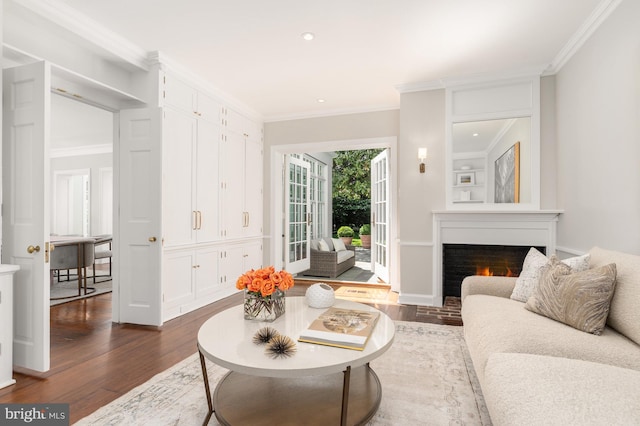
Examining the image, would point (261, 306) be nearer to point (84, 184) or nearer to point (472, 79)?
point (472, 79)

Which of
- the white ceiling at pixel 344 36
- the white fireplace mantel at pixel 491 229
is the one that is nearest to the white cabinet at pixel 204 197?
the white ceiling at pixel 344 36

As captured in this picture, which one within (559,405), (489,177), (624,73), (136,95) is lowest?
(559,405)

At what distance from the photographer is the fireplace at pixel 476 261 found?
387 cm

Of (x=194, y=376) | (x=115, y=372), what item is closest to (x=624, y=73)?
(x=194, y=376)

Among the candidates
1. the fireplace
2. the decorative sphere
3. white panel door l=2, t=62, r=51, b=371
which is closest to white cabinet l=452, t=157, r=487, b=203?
the fireplace

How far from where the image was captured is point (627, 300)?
5.70 ft

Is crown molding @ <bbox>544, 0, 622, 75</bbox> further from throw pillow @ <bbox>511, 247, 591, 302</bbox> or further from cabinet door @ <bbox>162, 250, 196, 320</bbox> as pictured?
cabinet door @ <bbox>162, 250, 196, 320</bbox>

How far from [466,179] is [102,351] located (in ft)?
12.7

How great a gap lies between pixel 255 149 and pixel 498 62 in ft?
10.8

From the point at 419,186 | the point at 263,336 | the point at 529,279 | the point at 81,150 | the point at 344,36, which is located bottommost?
the point at 263,336

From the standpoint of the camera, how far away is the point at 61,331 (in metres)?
3.16

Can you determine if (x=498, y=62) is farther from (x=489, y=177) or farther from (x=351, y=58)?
(x=351, y=58)

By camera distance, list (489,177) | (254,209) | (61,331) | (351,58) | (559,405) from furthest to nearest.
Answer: (254,209) < (489,177) < (351,58) < (61,331) < (559,405)

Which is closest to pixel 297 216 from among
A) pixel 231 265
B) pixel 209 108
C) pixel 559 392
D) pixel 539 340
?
pixel 231 265
